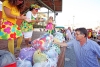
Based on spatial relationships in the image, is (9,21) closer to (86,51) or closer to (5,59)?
(5,59)

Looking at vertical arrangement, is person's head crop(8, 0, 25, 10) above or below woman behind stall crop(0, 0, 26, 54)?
above

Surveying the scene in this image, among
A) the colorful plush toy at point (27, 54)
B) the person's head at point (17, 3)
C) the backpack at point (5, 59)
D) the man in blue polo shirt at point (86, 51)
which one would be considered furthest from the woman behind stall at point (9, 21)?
the man in blue polo shirt at point (86, 51)

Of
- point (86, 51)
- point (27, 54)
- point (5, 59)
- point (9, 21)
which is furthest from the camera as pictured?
point (9, 21)

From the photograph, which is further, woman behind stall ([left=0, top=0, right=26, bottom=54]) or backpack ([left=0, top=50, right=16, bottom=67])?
woman behind stall ([left=0, top=0, right=26, bottom=54])

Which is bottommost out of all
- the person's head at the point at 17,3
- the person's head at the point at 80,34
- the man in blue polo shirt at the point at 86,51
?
the man in blue polo shirt at the point at 86,51

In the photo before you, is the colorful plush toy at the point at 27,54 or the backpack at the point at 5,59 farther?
the colorful plush toy at the point at 27,54

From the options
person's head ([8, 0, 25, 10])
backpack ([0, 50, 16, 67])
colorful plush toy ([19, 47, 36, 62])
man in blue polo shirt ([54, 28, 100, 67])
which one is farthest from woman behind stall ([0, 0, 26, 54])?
man in blue polo shirt ([54, 28, 100, 67])

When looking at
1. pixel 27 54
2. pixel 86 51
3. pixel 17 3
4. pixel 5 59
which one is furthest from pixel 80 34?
pixel 5 59

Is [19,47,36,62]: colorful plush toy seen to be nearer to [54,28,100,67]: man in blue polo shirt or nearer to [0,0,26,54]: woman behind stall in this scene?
[0,0,26,54]: woman behind stall

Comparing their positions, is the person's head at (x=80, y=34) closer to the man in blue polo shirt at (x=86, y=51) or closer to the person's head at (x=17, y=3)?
the man in blue polo shirt at (x=86, y=51)

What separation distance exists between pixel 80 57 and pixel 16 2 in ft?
4.27

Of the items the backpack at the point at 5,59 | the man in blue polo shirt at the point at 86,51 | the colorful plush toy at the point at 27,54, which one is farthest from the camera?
the man in blue polo shirt at the point at 86,51

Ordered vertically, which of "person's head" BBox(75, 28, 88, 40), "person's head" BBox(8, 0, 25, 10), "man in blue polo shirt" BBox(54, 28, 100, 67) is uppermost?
"person's head" BBox(8, 0, 25, 10)

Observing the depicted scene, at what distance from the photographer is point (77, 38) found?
9.56 ft
